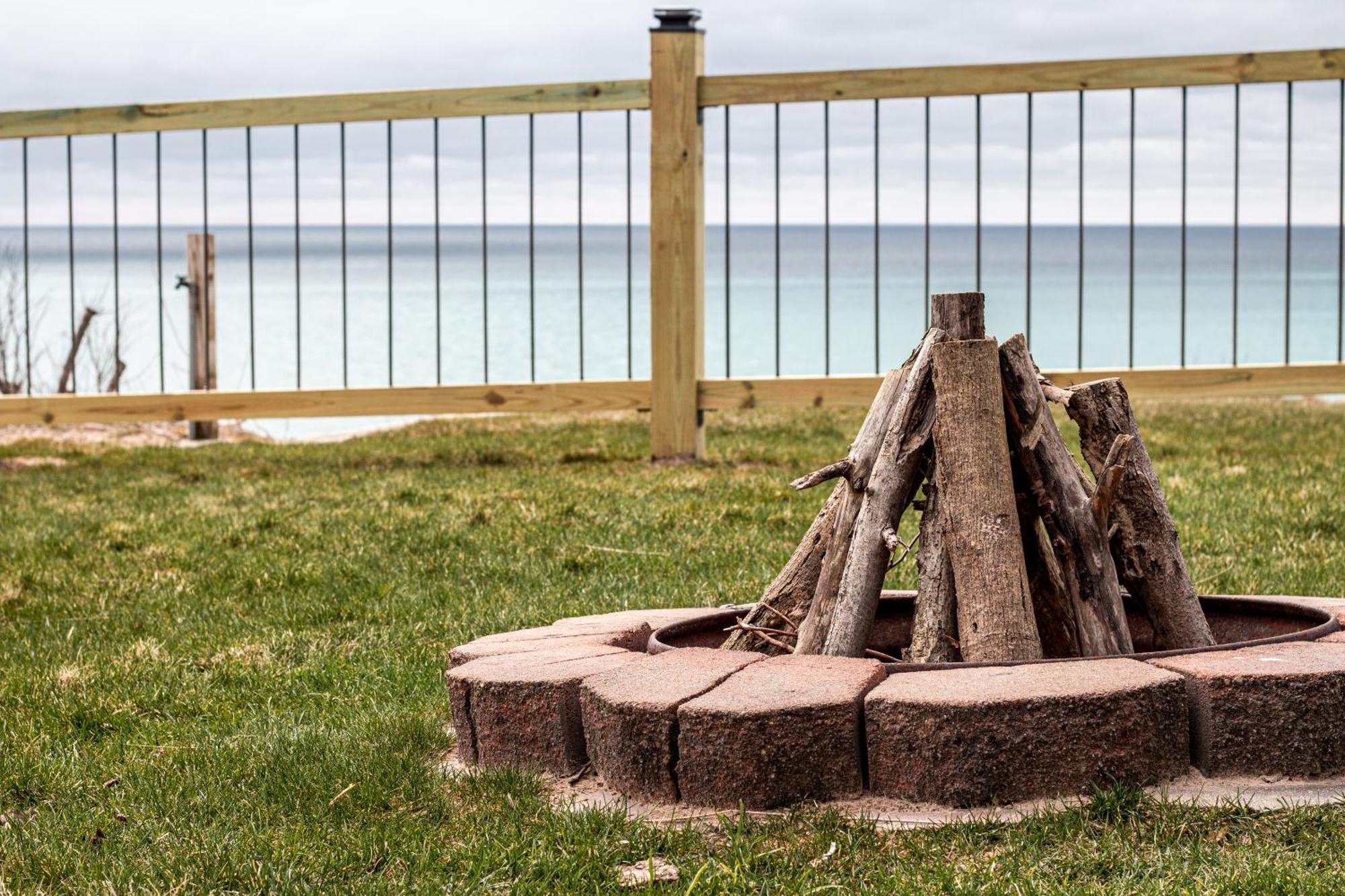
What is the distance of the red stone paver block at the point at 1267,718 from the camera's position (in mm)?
2484

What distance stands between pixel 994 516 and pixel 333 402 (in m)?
5.30

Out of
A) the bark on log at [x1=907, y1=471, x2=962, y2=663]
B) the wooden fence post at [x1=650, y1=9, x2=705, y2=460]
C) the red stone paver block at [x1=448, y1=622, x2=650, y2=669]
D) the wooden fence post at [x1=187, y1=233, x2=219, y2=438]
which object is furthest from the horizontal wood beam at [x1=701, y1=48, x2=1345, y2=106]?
the wooden fence post at [x1=187, y1=233, x2=219, y2=438]

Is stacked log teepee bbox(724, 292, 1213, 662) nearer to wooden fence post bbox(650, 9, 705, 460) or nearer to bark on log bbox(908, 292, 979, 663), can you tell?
bark on log bbox(908, 292, 979, 663)

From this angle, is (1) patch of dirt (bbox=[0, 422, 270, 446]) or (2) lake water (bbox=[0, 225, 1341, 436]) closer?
(1) patch of dirt (bbox=[0, 422, 270, 446])

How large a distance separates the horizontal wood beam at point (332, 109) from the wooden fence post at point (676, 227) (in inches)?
6.7

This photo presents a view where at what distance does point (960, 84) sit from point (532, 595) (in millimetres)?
3899

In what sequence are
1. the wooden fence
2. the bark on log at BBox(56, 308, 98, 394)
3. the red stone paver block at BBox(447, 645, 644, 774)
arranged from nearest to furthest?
the red stone paver block at BBox(447, 645, 644, 774), the wooden fence, the bark on log at BBox(56, 308, 98, 394)

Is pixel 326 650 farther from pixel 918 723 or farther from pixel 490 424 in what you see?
pixel 490 424

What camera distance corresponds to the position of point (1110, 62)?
6941 millimetres

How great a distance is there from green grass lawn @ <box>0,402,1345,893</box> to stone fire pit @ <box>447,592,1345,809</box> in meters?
0.09

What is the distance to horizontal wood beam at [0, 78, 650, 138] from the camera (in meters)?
7.22

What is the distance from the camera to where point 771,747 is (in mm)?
2445

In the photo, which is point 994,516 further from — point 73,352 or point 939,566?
point 73,352

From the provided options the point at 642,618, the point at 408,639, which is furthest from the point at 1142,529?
the point at 408,639
